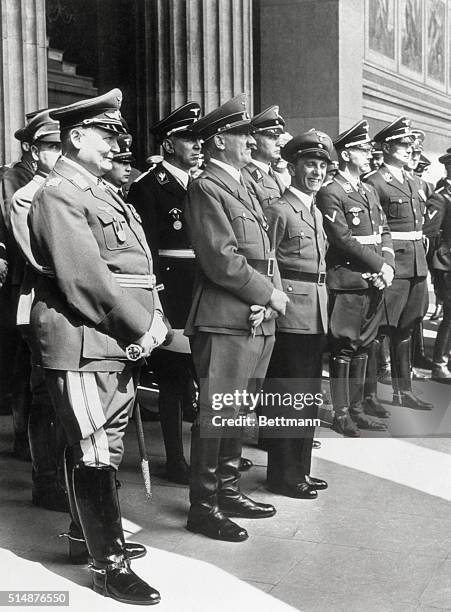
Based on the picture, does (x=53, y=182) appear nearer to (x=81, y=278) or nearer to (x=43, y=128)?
(x=81, y=278)

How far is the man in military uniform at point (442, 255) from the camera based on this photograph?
8188 mm

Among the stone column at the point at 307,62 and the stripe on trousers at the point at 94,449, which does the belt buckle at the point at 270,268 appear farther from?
the stone column at the point at 307,62

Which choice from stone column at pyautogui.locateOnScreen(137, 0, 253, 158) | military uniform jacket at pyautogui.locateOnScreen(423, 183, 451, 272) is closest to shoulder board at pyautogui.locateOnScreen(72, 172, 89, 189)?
stone column at pyautogui.locateOnScreen(137, 0, 253, 158)

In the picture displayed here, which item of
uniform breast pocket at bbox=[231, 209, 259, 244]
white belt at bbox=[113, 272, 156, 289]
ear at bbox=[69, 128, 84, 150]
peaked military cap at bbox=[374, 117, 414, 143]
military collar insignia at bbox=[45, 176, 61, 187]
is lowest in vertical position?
white belt at bbox=[113, 272, 156, 289]

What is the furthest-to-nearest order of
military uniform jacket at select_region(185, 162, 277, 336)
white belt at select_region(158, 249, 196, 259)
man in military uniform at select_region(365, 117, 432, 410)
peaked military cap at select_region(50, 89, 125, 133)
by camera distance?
man in military uniform at select_region(365, 117, 432, 410) → white belt at select_region(158, 249, 196, 259) → military uniform jacket at select_region(185, 162, 277, 336) → peaked military cap at select_region(50, 89, 125, 133)

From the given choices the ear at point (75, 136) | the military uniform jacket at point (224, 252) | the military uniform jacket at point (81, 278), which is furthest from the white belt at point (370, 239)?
the ear at point (75, 136)

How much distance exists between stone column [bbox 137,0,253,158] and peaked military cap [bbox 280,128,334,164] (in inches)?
121

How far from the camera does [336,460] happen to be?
5.66m

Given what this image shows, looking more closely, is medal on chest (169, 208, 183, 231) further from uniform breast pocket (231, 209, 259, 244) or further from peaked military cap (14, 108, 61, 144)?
uniform breast pocket (231, 209, 259, 244)

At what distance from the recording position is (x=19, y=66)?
6.06 m

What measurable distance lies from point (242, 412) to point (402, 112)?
7.99 meters

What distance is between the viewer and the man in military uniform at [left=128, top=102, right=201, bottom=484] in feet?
17.4

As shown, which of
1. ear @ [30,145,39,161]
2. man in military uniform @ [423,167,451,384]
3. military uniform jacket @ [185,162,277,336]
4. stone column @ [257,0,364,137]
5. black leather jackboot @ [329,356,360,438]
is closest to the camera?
military uniform jacket @ [185,162,277,336]

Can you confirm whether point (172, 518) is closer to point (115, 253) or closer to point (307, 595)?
point (307, 595)
